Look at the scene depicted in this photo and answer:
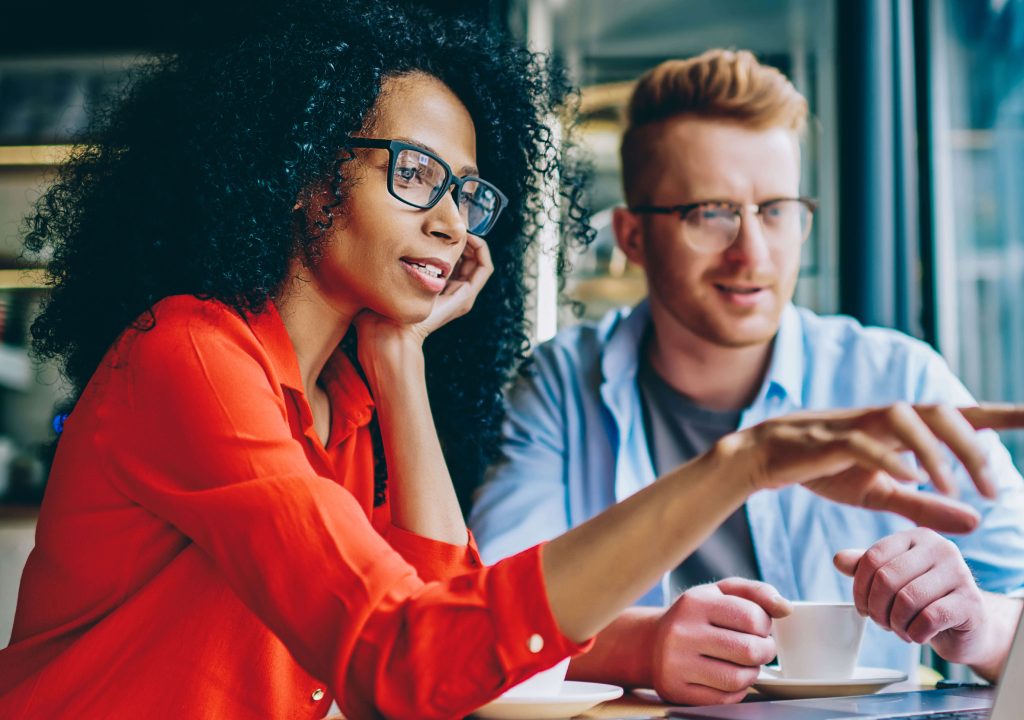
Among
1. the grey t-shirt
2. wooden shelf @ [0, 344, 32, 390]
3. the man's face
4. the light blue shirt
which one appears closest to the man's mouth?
the man's face

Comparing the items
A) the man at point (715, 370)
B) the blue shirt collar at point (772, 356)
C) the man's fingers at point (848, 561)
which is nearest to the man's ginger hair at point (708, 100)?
the man at point (715, 370)

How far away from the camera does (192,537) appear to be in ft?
3.12

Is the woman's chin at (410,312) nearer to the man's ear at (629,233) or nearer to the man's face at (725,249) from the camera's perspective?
the man's face at (725,249)

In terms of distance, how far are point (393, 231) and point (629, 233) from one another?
861 millimetres

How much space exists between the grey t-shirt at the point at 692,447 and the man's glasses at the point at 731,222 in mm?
272

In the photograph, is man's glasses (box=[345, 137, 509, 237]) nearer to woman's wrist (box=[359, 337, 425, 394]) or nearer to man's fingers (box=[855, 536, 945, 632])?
woman's wrist (box=[359, 337, 425, 394])

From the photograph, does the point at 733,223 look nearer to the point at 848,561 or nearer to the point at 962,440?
the point at 848,561

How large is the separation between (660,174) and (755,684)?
106cm

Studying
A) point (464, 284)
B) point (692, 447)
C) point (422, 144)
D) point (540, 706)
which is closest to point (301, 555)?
point (540, 706)

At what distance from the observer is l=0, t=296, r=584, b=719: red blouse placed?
0.77 metres

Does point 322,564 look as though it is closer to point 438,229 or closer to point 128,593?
point 128,593

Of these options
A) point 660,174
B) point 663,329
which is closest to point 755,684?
point 663,329

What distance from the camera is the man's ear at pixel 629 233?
1.91 metres

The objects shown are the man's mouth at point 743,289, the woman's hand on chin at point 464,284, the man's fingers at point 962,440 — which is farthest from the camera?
the man's mouth at point 743,289
